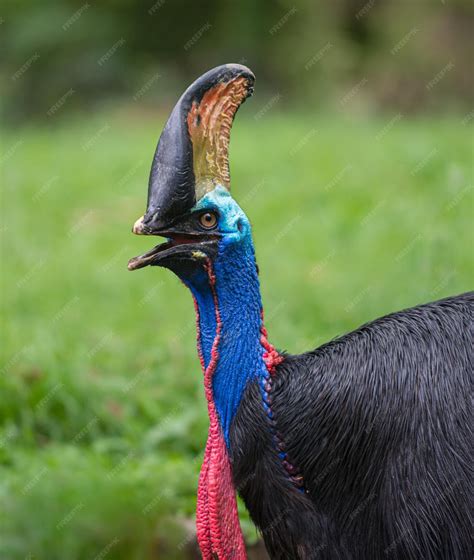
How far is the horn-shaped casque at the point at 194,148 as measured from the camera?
2.63 m

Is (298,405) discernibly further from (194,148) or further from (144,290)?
(144,290)

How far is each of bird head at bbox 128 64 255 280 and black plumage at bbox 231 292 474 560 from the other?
39cm

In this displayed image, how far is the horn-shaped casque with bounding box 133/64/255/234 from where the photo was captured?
8.63 ft

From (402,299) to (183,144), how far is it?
2.22 m

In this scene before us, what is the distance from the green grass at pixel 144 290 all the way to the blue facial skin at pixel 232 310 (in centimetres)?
126

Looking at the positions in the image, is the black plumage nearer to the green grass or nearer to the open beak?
the open beak

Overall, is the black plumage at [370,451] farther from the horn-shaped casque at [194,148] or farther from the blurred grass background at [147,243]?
the blurred grass background at [147,243]

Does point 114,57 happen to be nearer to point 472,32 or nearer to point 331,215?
point 472,32

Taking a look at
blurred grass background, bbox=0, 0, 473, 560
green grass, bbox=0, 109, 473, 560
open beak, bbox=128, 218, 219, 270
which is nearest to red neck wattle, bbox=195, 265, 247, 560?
open beak, bbox=128, 218, 219, 270

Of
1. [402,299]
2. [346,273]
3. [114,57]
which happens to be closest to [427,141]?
[346,273]

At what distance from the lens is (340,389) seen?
277 cm

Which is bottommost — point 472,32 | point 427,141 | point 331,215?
point 331,215

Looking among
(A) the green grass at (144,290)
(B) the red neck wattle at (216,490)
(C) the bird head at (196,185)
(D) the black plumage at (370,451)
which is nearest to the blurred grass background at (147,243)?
(A) the green grass at (144,290)

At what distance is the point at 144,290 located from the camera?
6207 mm
